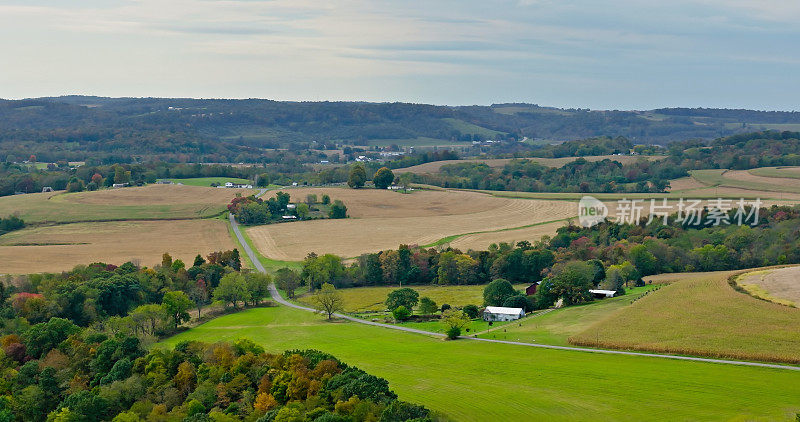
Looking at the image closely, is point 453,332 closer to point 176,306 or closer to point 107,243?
point 176,306

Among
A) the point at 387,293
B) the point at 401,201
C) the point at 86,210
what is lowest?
the point at 387,293

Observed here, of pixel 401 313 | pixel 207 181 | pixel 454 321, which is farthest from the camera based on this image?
pixel 207 181

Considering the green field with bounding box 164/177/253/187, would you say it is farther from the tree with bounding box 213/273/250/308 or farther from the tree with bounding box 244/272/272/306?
the tree with bounding box 213/273/250/308

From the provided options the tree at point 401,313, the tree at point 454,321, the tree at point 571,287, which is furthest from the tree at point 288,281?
the tree at point 571,287

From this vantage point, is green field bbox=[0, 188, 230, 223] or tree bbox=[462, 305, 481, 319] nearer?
tree bbox=[462, 305, 481, 319]

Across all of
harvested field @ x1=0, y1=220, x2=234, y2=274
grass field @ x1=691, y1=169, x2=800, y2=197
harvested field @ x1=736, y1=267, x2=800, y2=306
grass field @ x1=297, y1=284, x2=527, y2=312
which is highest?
grass field @ x1=691, y1=169, x2=800, y2=197

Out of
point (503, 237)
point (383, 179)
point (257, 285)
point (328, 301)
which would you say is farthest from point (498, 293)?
point (383, 179)

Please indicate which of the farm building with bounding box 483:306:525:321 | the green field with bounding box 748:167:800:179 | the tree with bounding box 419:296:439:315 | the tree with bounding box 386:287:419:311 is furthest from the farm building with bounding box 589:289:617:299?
the green field with bounding box 748:167:800:179

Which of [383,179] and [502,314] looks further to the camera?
[383,179]
